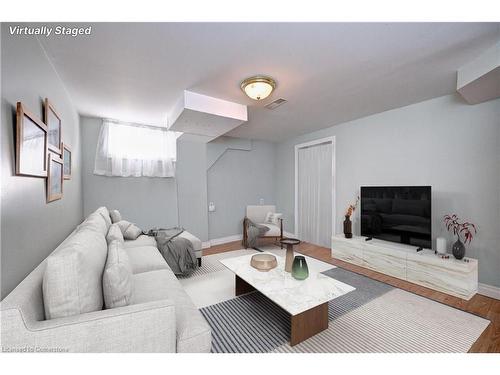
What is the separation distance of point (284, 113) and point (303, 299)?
101 inches

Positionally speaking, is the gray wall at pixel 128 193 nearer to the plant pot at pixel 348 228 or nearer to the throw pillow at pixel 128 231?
the throw pillow at pixel 128 231

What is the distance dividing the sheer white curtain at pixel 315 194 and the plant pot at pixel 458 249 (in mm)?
1853

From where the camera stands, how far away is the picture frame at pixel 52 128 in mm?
1648

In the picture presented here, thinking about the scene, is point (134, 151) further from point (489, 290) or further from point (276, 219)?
point (489, 290)

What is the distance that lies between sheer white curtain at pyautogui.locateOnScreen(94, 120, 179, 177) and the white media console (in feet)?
10.8

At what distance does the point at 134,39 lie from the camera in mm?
1544

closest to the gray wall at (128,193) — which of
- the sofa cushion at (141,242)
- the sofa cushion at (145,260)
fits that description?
the sofa cushion at (141,242)

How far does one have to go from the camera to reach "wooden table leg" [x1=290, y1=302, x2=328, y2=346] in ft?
5.15

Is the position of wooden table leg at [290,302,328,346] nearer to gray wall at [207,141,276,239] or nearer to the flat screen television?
the flat screen television

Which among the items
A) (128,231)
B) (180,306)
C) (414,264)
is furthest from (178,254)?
(414,264)

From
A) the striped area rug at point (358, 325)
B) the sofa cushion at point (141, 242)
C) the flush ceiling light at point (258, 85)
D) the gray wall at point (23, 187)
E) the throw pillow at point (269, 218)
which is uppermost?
the flush ceiling light at point (258, 85)

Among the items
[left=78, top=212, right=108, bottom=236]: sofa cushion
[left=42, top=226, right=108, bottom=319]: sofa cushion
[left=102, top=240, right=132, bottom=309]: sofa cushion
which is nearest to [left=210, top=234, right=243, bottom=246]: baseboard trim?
[left=78, top=212, right=108, bottom=236]: sofa cushion

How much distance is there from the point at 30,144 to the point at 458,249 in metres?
3.87

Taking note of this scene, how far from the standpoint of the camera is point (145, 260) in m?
2.12
